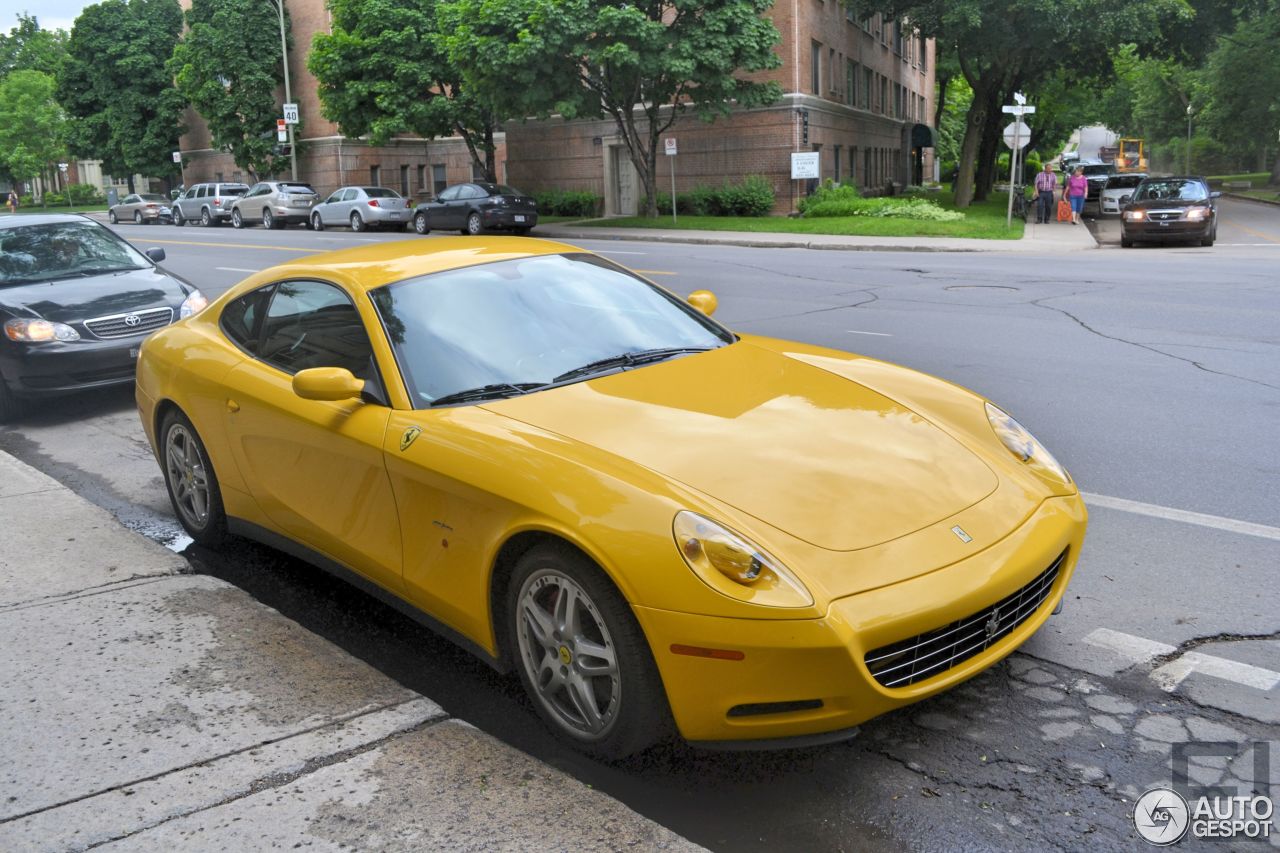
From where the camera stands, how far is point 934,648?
9.69ft

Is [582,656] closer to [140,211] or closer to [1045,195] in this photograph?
[1045,195]

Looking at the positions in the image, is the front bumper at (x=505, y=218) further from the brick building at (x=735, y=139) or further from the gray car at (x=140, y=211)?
the gray car at (x=140, y=211)

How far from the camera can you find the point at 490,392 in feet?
12.3

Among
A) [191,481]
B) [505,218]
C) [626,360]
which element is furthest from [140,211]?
[626,360]

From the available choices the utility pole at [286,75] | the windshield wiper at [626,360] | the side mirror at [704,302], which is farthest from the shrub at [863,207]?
the windshield wiper at [626,360]

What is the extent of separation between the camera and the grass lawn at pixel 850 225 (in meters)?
26.4

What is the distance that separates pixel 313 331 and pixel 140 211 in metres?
49.6

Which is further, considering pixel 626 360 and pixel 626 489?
pixel 626 360

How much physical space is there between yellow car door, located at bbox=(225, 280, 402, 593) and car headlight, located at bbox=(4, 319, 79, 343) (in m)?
4.57

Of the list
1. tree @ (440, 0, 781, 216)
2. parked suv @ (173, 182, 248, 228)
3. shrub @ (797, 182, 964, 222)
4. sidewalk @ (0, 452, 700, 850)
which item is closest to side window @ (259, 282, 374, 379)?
sidewalk @ (0, 452, 700, 850)

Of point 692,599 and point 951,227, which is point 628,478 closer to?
point 692,599

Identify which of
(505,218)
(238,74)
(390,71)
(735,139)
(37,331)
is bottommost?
(37,331)

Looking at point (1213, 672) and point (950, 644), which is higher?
point (950, 644)

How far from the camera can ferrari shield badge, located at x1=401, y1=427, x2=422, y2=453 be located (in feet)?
11.8
